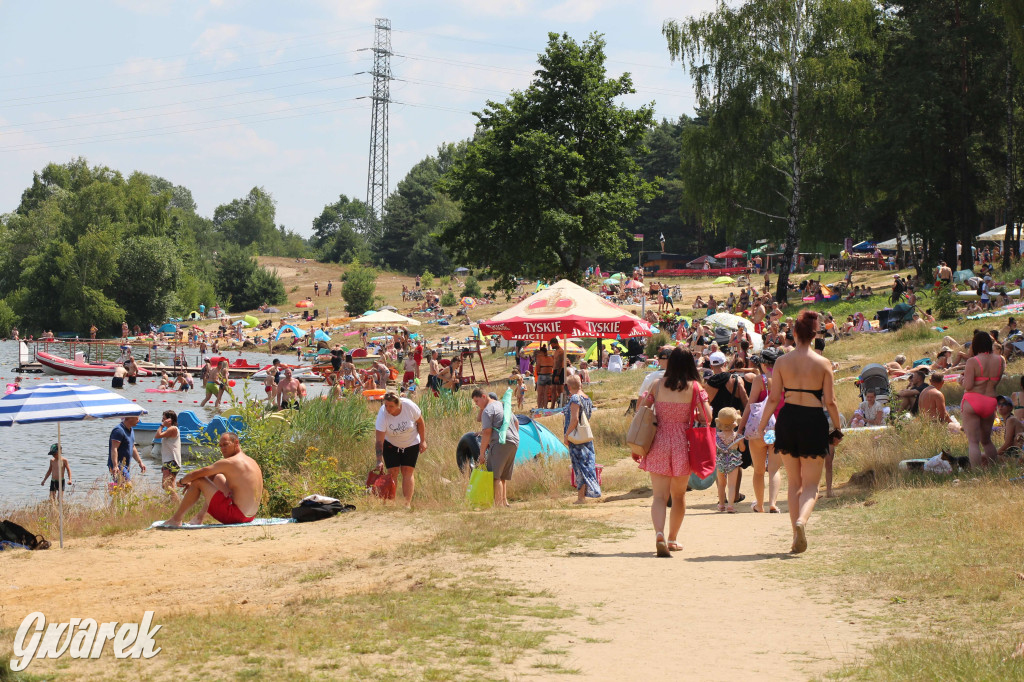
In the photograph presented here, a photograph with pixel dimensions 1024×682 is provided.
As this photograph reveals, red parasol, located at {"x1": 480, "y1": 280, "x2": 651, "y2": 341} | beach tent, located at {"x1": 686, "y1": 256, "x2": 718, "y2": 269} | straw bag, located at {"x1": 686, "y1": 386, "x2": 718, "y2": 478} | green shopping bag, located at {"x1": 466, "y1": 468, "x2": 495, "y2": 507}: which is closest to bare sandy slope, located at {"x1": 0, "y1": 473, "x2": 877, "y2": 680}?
straw bag, located at {"x1": 686, "y1": 386, "x2": 718, "y2": 478}

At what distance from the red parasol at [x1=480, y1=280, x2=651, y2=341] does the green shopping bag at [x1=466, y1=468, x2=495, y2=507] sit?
731 cm

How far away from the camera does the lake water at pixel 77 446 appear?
18.1 meters

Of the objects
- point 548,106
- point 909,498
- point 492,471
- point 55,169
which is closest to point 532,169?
point 548,106

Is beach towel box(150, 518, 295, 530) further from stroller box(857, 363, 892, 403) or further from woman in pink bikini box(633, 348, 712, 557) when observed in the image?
stroller box(857, 363, 892, 403)

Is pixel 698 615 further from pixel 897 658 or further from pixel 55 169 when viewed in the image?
pixel 55 169

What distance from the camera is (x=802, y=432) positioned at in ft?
25.8

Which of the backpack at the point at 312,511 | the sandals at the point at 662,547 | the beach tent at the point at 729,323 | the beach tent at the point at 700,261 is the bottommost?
the backpack at the point at 312,511

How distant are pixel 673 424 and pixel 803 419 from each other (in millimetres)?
984

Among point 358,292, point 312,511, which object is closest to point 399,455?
point 312,511

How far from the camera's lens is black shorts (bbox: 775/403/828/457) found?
784 centimetres

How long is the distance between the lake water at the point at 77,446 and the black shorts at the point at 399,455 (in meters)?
3.23

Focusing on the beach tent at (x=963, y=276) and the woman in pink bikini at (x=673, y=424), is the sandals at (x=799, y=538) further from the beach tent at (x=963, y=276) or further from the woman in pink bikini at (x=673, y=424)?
the beach tent at (x=963, y=276)

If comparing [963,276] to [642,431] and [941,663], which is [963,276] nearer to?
[642,431]

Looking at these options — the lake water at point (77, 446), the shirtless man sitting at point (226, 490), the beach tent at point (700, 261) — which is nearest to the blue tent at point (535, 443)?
the lake water at point (77, 446)
